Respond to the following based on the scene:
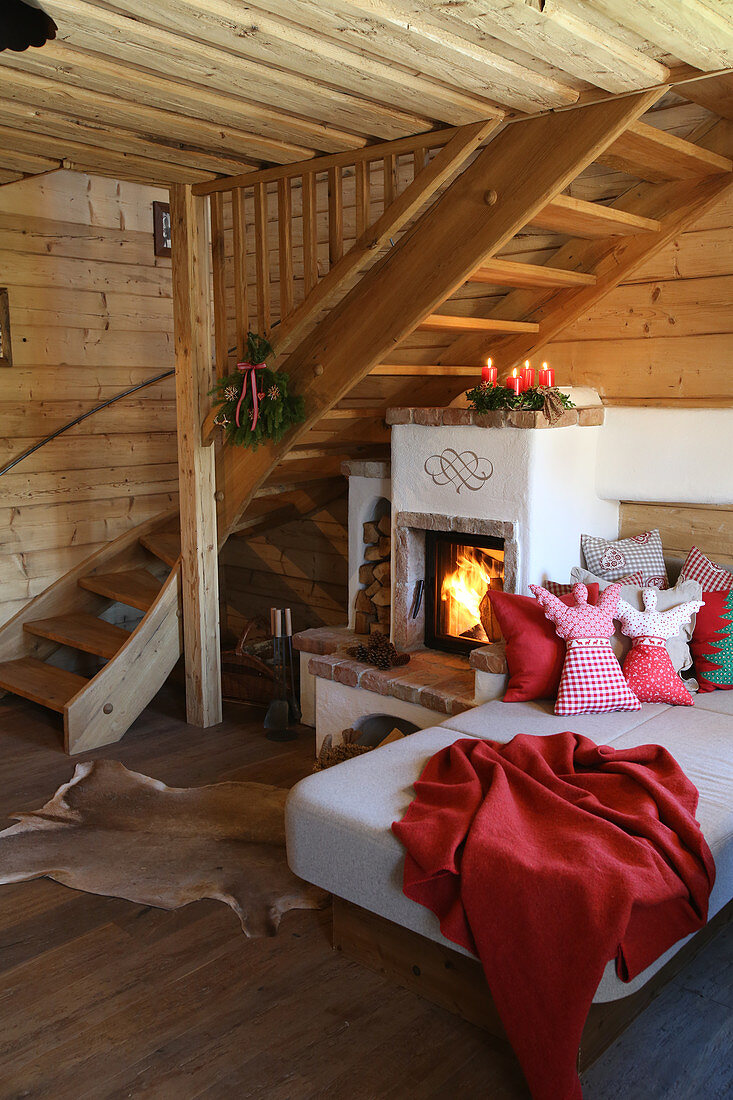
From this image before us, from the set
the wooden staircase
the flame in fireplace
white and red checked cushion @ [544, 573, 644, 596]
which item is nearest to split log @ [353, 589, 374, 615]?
the flame in fireplace

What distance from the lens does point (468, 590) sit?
3875mm

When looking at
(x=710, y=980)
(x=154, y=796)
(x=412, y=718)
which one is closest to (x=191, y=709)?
(x=154, y=796)

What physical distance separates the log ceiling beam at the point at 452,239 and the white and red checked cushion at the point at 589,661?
108 centimetres

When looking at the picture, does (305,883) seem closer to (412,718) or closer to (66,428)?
(412,718)

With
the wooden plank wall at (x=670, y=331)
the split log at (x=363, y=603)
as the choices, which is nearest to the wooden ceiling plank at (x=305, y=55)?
the wooden plank wall at (x=670, y=331)

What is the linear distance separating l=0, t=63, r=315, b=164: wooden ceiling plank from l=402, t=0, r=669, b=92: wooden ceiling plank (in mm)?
1081

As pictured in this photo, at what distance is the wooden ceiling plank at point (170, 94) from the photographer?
2436 millimetres

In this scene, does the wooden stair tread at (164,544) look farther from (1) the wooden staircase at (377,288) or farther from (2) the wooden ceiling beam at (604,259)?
(2) the wooden ceiling beam at (604,259)

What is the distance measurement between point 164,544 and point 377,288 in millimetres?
2160

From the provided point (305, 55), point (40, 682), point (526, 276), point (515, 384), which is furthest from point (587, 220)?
point (40, 682)

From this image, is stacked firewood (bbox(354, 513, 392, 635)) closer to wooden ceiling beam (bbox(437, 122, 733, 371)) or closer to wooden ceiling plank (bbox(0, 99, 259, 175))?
wooden ceiling beam (bbox(437, 122, 733, 371))

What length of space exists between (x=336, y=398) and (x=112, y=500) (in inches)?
82.8

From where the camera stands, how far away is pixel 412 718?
3539 mm

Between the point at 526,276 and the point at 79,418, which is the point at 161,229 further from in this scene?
the point at 526,276
